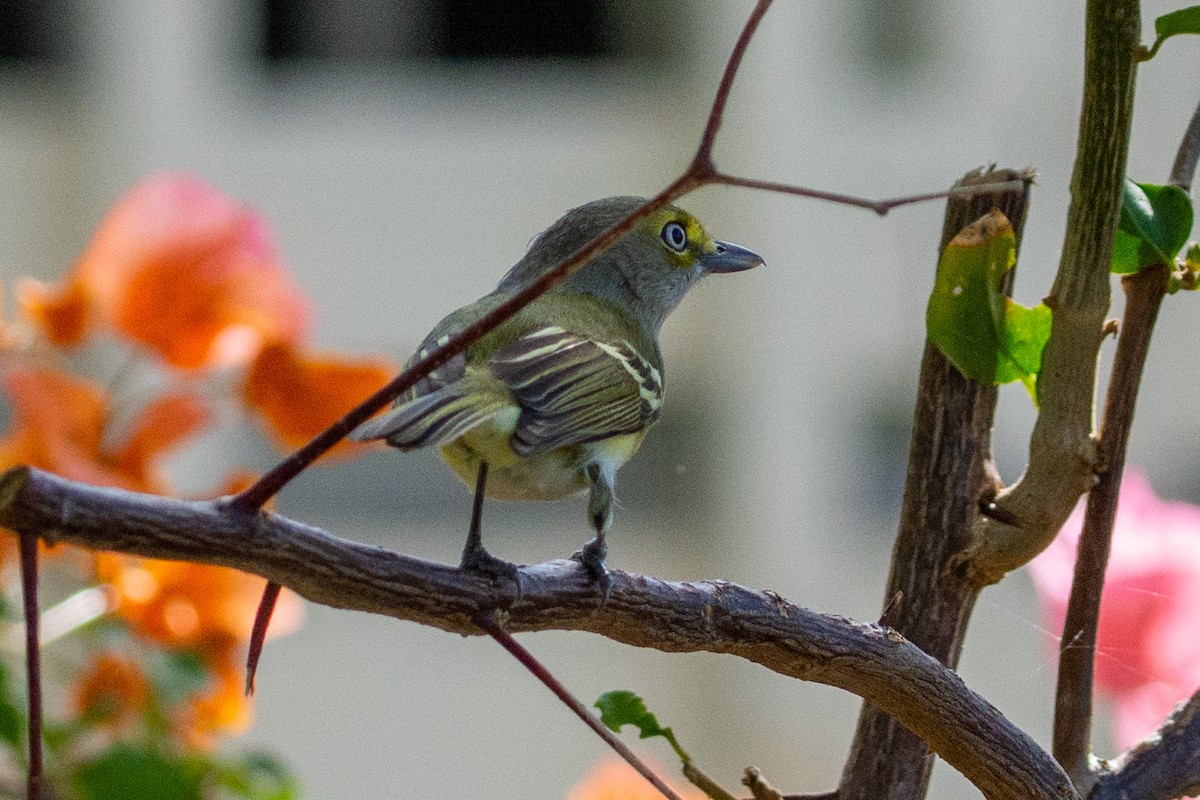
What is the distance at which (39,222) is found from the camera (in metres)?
5.14

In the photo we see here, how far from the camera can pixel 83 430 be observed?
83cm

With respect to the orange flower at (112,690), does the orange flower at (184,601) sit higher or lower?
higher

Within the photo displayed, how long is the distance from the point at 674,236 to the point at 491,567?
0.64 meters

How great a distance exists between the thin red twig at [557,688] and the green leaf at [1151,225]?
274 mm

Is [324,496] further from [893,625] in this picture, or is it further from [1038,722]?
[893,625]

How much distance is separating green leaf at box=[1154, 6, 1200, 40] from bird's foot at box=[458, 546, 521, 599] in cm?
30

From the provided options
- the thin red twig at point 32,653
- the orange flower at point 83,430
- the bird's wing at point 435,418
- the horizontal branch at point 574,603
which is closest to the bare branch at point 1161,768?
the horizontal branch at point 574,603

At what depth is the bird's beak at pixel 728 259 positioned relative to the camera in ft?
3.57

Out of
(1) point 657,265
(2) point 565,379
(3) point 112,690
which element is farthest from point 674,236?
(3) point 112,690

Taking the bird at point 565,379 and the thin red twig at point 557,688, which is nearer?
the thin red twig at point 557,688

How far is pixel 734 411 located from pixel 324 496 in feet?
4.94

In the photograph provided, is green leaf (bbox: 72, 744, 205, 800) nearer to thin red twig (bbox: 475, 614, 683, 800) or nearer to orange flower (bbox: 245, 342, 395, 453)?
orange flower (bbox: 245, 342, 395, 453)

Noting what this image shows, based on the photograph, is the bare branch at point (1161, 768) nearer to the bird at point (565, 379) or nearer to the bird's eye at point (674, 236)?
the bird at point (565, 379)

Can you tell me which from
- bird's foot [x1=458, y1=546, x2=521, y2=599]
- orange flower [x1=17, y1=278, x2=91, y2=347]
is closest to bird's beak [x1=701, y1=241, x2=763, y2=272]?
orange flower [x1=17, y1=278, x2=91, y2=347]
